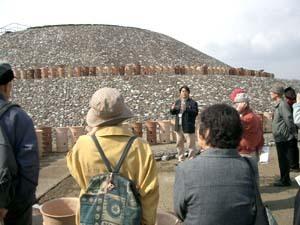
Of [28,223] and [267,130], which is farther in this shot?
[267,130]

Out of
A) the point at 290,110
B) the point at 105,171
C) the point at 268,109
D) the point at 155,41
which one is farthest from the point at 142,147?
the point at 155,41

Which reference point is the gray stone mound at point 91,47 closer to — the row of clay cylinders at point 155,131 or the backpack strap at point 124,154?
the row of clay cylinders at point 155,131

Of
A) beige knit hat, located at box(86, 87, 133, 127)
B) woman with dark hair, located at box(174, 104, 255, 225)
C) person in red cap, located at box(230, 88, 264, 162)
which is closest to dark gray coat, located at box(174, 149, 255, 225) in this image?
woman with dark hair, located at box(174, 104, 255, 225)

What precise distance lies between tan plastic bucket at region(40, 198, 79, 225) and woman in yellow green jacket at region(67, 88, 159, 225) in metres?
1.10

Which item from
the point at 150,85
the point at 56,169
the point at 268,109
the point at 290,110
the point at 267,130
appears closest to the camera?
the point at 290,110

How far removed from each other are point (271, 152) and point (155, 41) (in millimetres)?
23941

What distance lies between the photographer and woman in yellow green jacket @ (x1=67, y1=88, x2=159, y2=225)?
2.55m

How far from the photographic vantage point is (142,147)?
8.54 ft

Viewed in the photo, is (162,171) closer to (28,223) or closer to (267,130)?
(28,223)

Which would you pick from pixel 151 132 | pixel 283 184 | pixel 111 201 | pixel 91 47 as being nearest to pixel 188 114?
pixel 283 184

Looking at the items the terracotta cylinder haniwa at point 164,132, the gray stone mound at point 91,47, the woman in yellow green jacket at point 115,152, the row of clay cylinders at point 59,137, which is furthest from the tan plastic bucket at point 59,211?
the gray stone mound at point 91,47

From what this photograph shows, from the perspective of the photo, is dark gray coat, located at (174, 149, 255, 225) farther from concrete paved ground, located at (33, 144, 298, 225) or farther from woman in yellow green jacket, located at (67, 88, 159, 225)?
concrete paved ground, located at (33, 144, 298, 225)

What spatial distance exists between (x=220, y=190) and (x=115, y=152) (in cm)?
67

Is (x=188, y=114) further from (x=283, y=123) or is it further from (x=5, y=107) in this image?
(x=5, y=107)
